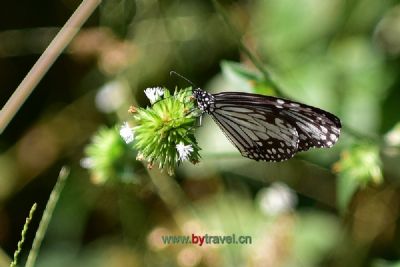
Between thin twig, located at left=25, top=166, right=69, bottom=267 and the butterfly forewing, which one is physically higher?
the butterfly forewing

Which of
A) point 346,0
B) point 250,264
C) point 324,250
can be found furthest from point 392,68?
point 250,264

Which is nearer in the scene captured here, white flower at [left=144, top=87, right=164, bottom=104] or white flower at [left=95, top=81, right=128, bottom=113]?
white flower at [left=144, top=87, right=164, bottom=104]

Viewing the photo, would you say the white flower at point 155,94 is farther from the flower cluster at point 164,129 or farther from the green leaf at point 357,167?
the green leaf at point 357,167

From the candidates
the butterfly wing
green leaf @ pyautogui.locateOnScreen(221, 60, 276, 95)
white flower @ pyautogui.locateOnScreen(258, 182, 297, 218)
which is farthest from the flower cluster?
white flower @ pyautogui.locateOnScreen(258, 182, 297, 218)

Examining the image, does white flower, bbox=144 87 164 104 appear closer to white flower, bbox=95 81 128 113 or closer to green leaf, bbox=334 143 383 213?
green leaf, bbox=334 143 383 213

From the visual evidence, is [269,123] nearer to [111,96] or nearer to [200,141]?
[200,141]

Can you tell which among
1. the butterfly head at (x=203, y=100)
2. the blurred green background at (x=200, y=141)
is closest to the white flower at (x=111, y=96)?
the blurred green background at (x=200, y=141)

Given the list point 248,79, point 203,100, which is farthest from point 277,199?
point 203,100
